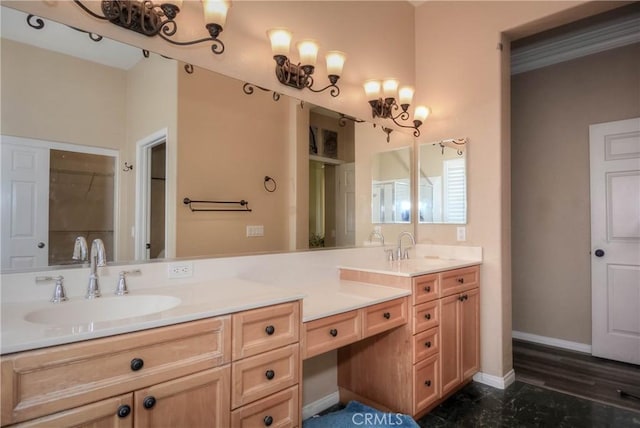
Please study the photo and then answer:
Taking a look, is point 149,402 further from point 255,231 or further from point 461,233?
point 461,233

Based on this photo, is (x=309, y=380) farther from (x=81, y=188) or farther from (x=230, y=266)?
(x=81, y=188)

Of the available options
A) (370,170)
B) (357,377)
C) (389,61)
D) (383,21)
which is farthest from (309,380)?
(383,21)

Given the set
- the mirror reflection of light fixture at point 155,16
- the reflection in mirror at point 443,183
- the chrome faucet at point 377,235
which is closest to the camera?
the mirror reflection of light fixture at point 155,16

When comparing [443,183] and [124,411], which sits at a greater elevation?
[443,183]

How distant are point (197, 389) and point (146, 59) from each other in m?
1.38

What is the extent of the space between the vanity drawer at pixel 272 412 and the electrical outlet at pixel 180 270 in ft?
2.19

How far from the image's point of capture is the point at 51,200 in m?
1.33

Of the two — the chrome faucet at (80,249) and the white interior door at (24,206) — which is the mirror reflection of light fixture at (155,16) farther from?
the chrome faucet at (80,249)

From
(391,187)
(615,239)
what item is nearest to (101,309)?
(391,187)

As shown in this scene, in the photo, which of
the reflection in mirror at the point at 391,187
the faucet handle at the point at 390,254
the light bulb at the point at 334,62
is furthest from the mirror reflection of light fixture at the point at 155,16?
the faucet handle at the point at 390,254

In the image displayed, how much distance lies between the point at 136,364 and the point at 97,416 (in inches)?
6.1

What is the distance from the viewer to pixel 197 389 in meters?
1.17

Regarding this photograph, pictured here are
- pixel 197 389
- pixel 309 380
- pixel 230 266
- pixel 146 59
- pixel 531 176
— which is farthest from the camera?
pixel 531 176

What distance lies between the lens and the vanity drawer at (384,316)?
5.98 feet
